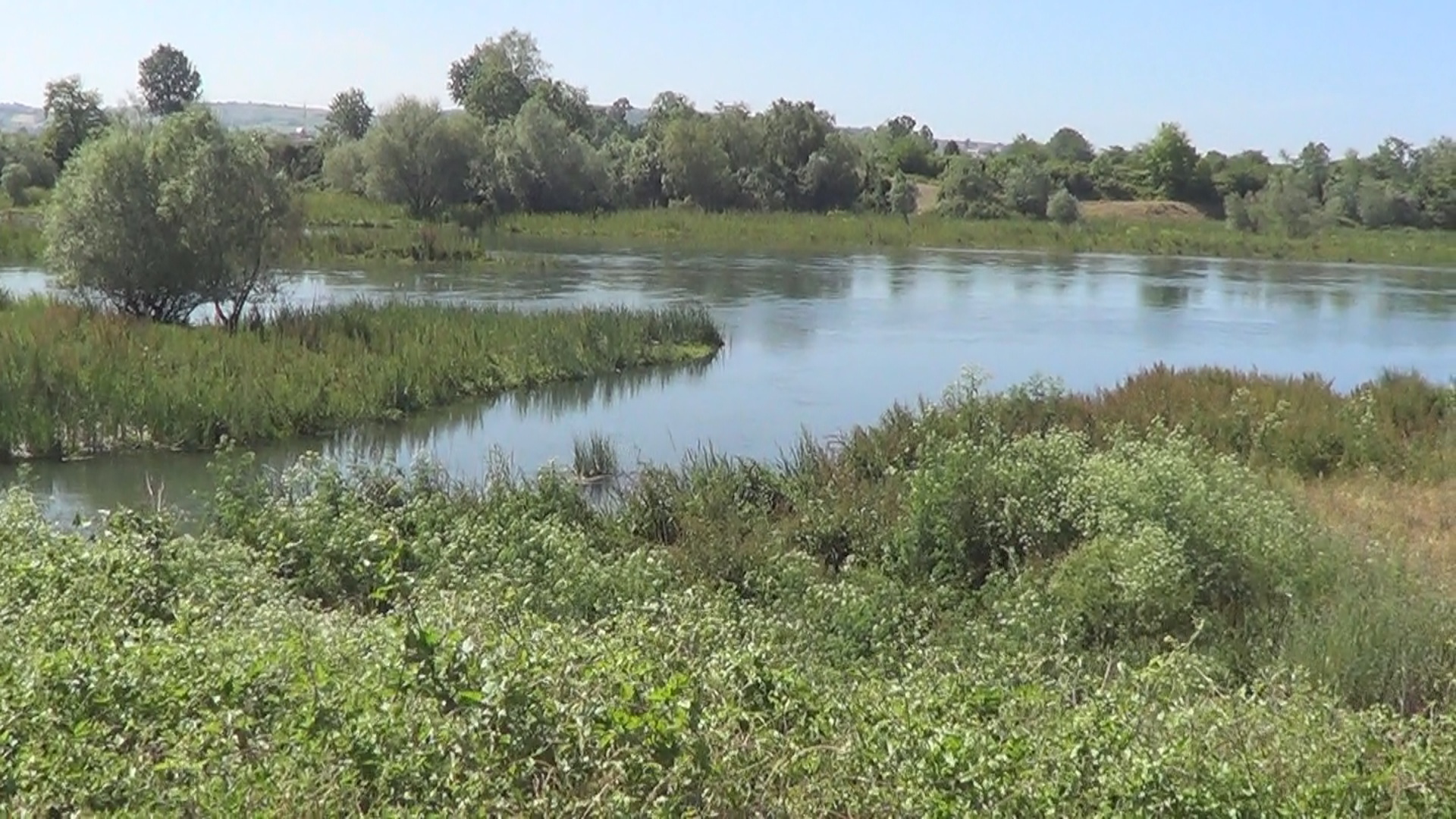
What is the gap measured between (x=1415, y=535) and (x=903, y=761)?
24.3ft

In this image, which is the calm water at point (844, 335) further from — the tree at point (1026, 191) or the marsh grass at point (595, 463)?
the tree at point (1026, 191)

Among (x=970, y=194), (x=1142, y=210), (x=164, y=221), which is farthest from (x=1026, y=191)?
(x=164, y=221)

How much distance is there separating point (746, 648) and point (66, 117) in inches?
2328

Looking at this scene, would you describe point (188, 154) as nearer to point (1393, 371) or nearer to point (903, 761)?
point (1393, 371)

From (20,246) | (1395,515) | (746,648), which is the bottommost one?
(1395,515)

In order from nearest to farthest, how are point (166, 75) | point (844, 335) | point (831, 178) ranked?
point (844, 335) → point (831, 178) → point (166, 75)

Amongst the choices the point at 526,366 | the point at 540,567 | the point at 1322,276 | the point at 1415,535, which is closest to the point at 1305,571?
the point at 1415,535

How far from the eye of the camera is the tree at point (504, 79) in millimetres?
72875

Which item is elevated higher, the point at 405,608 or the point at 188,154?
the point at 188,154

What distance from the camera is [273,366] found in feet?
50.8

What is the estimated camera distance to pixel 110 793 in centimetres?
374

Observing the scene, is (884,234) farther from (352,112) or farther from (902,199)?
(352,112)

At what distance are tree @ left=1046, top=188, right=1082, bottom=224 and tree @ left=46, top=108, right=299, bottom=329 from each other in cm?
4438

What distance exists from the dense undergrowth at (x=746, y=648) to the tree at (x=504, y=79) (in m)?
59.6
